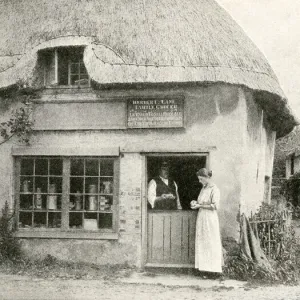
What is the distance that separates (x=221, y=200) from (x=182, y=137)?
134 cm

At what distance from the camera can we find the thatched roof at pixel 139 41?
8.86 m

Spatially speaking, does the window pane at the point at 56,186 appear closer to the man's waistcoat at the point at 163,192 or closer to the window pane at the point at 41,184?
the window pane at the point at 41,184

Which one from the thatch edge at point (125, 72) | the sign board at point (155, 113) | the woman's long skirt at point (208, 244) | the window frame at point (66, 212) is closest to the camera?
the woman's long skirt at point (208, 244)

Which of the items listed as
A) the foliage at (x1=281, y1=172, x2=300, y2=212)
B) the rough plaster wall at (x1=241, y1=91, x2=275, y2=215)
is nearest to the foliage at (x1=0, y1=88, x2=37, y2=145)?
the rough plaster wall at (x1=241, y1=91, x2=275, y2=215)

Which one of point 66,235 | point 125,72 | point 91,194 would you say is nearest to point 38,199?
point 66,235

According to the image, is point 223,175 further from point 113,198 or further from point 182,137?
point 113,198

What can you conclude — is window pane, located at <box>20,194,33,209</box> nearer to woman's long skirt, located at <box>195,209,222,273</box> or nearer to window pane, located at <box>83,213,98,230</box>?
window pane, located at <box>83,213,98,230</box>

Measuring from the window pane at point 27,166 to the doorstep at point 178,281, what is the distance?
9.24 ft

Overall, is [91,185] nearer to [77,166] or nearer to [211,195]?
[77,166]

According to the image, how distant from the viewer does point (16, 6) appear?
34.3 feet

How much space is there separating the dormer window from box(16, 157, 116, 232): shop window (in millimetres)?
1502

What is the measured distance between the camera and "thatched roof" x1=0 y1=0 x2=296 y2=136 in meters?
8.86

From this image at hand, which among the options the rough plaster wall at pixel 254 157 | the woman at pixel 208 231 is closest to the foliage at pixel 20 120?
the woman at pixel 208 231

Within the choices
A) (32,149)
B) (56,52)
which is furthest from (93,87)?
(32,149)
